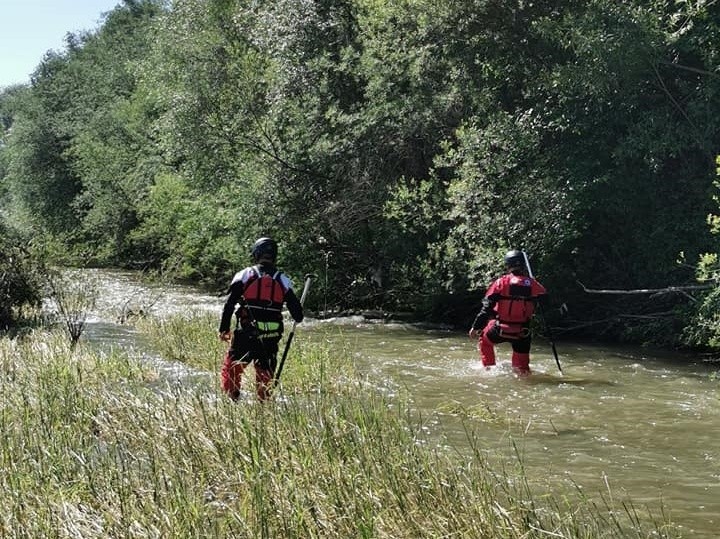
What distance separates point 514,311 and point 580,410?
2310 mm

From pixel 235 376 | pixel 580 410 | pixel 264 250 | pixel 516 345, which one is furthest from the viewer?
pixel 516 345

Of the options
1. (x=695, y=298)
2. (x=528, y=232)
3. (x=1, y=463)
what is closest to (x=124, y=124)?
(x=528, y=232)

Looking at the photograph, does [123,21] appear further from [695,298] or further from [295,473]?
[295,473]

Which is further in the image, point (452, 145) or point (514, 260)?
point (452, 145)

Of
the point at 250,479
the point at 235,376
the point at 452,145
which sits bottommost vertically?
the point at 250,479

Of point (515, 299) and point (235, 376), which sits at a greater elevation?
point (515, 299)

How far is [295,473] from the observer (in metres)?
5.16

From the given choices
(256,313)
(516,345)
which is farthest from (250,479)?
(516,345)

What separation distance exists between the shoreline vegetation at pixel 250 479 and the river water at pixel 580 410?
44cm

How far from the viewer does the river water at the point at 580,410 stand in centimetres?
625

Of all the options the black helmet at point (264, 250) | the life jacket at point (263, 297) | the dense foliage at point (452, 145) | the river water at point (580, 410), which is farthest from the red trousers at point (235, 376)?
the dense foliage at point (452, 145)

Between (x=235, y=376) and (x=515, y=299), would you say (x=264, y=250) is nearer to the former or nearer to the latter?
(x=235, y=376)

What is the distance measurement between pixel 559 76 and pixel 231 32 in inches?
535

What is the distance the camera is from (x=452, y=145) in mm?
18156
